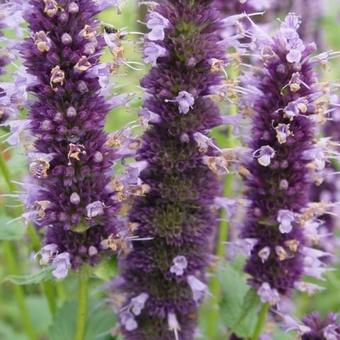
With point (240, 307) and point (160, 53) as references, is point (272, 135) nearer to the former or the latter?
point (160, 53)

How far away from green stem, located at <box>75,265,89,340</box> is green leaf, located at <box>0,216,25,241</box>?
54 cm

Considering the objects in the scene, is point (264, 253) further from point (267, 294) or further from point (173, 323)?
point (173, 323)

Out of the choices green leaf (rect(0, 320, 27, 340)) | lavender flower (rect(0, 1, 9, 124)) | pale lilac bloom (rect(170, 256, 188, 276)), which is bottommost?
green leaf (rect(0, 320, 27, 340))

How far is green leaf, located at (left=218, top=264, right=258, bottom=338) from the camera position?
148 inches

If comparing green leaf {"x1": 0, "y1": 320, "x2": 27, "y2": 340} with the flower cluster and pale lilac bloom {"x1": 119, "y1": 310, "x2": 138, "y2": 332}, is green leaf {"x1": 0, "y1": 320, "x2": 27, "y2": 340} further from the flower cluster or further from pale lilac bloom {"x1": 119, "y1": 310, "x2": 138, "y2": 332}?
the flower cluster

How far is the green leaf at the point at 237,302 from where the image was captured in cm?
376

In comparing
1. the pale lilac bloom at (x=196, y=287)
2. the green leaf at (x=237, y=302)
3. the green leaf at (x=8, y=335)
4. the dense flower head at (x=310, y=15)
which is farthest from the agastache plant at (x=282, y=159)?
the dense flower head at (x=310, y=15)

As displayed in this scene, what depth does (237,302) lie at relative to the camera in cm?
403

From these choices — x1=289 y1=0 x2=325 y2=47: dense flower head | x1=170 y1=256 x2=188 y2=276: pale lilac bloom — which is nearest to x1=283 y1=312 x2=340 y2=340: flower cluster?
x1=170 y1=256 x2=188 y2=276: pale lilac bloom

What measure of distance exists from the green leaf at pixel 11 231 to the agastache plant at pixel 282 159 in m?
1.11

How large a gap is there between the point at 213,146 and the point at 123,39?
616 mm

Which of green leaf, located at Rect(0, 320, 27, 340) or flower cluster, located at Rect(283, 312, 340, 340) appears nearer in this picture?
flower cluster, located at Rect(283, 312, 340, 340)

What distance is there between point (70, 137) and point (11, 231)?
0.98m

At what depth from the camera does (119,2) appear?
3.37m
